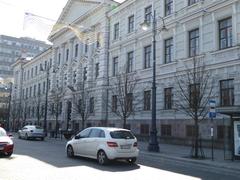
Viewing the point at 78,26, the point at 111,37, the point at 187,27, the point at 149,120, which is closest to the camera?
the point at 187,27

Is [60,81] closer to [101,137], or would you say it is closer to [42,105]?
[42,105]

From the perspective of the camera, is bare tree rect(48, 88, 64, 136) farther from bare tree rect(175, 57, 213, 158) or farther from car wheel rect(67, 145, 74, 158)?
car wheel rect(67, 145, 74, 158)

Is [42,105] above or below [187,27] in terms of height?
below

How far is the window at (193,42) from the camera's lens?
27.5 metres

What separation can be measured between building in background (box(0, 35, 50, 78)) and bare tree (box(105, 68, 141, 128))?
79478 millimetres

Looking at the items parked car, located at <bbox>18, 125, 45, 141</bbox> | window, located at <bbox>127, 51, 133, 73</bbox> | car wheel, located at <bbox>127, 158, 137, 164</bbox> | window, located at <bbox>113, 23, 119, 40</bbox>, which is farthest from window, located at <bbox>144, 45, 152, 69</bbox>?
car wheel, located at <bbox>127, 158, 137, 164</bbox>

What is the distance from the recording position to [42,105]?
5906cm

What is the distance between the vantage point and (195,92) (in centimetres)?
1917

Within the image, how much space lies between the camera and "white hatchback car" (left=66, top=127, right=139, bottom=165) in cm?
1495

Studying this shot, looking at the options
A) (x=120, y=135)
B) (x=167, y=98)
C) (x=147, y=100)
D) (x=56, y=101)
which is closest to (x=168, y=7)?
(x=167, y=98)

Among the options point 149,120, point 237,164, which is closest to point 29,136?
point 149,120

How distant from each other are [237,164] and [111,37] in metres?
27.0

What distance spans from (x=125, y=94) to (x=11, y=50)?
97.1 metres

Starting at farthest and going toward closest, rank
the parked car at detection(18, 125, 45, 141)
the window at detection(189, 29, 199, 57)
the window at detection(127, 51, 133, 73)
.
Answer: the window at detection(127, 51, 133, 73) < the parked car at detection(18, 125, 45, 141) < the window at detection(189, 29, 199, 57)
